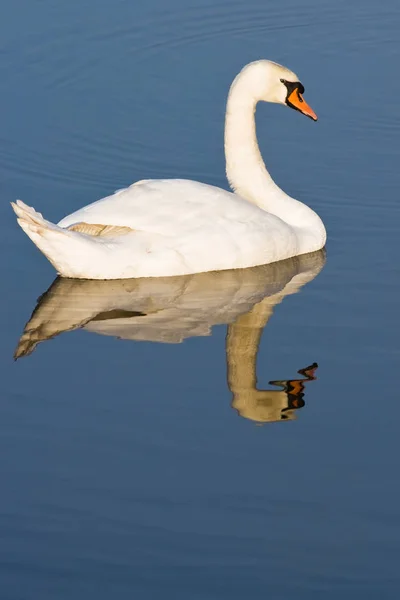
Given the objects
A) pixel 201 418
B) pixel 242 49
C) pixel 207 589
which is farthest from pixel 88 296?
pixel 242 49

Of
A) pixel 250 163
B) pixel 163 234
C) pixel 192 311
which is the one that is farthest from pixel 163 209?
pixel 250 163

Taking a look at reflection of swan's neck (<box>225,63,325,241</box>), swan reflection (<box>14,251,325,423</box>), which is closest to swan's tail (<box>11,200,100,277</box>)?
swan reflection (<box>14,251,325,423</box>)

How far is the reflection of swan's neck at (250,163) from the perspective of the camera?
40.3 ft

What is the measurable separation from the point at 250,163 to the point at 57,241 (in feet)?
7.27

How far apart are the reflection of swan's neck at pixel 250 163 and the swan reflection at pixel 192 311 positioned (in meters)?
0.59

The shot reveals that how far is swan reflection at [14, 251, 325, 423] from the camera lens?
973 centimetres

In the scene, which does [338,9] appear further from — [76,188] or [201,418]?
[201,418]

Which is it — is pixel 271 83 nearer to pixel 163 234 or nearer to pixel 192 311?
pixel 163 234

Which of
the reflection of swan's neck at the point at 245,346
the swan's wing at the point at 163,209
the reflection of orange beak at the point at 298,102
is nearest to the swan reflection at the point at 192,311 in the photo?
the reflection of swan's neck at the point at 245,346

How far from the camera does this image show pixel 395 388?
9.48 meters

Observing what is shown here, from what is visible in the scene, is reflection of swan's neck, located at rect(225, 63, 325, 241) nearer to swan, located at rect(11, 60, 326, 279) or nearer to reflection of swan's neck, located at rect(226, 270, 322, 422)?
swan, located at rect(11, 60, 326, 279)

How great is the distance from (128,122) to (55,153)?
3.40 ft

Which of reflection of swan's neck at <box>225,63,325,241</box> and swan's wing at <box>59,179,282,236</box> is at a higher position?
reflection of swan's neck at <box>225,63,325,241</box>

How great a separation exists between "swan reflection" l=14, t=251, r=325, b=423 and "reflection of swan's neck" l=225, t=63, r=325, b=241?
1.95 feet
